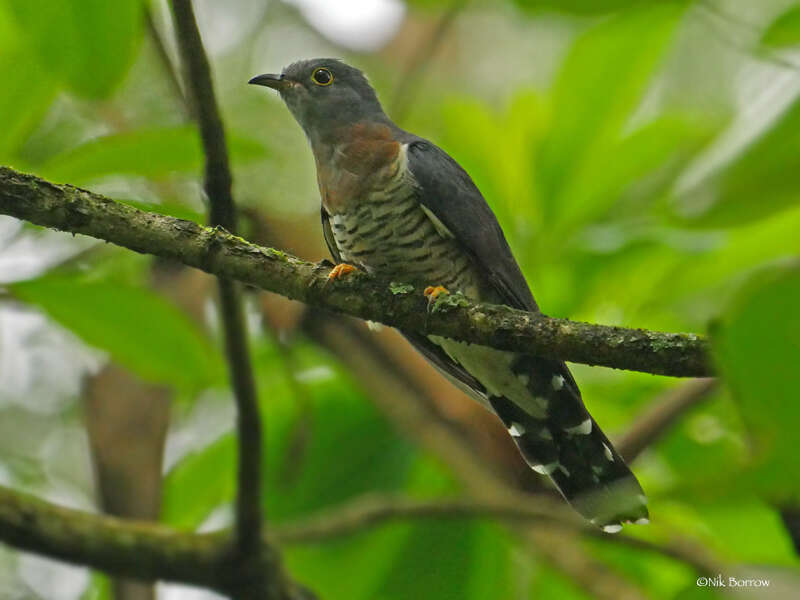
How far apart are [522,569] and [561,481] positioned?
61cm

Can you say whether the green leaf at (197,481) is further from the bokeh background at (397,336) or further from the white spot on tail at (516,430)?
the white spot on tail at (516,430)

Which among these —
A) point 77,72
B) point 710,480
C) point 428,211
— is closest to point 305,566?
point 428,211

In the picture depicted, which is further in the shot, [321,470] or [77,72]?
[321,470]

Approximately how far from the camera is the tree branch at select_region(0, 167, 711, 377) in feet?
5.73

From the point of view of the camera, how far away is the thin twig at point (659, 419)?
2891 millimetres

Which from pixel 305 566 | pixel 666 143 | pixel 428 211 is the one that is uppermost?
pixel 666 143

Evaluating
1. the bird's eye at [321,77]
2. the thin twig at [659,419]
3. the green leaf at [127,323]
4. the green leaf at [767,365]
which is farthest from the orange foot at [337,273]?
the bird's eye at [321,77]

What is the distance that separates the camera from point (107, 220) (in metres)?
1.86

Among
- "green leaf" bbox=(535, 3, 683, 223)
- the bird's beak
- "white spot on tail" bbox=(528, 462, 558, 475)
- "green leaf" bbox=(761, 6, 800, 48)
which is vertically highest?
the bird's beak

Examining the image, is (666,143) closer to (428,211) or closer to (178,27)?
(428,211)

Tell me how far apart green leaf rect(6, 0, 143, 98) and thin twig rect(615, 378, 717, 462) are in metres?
1.95

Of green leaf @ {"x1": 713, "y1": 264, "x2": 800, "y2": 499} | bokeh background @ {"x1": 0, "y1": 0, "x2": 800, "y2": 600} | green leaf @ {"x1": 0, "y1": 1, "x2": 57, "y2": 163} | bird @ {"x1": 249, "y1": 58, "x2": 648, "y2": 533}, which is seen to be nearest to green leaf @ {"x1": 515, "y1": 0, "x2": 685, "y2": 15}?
bokeh background @ {"x1": 0, "y1": 0, "x2": 800, "y2": 600}

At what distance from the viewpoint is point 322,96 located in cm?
370

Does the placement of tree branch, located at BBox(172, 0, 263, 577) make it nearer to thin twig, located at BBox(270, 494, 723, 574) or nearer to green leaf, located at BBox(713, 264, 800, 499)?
thin twig, located at BBox(270, 494, 723, 574)
